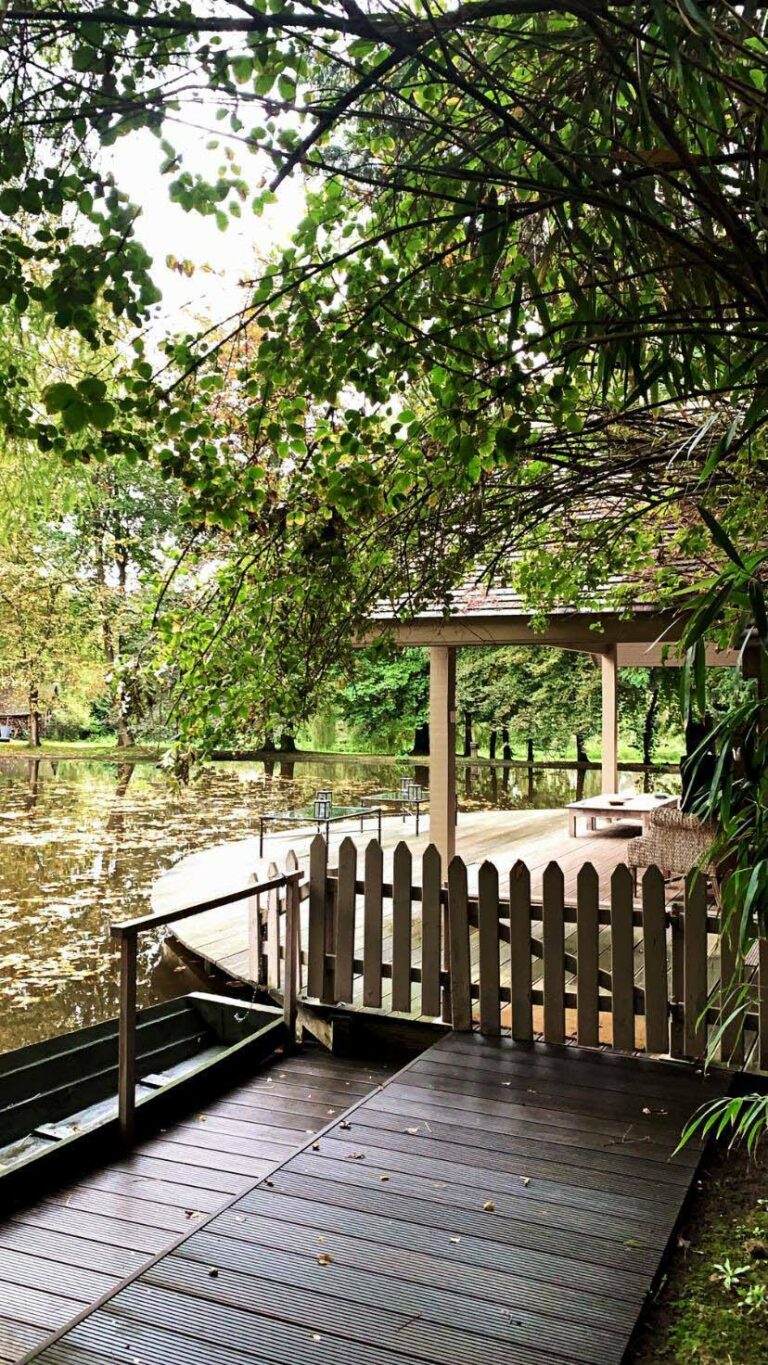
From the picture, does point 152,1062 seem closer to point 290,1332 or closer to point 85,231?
point 290,1332

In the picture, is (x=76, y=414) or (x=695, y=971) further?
(x=695, y=971)

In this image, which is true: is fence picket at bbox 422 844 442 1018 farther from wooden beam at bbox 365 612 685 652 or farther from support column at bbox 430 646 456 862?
support column at bbox 430 646 456 862

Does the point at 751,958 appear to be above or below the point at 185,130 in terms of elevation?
below

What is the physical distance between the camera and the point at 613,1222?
3127mm

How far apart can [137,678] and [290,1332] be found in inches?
127

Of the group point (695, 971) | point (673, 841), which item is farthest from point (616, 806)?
point (695, 971)

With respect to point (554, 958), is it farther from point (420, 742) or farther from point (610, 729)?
point (420, 742)

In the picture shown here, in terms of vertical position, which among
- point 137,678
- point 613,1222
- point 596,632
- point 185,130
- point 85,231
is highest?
point 85,231

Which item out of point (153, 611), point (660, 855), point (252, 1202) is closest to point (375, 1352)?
point (252, 1202)

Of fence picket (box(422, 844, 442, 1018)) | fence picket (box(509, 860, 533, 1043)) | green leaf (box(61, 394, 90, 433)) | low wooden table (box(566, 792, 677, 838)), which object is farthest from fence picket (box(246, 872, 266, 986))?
low wooden table (box(566, 792, 677, 838))

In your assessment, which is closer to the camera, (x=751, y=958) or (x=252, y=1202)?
(x=252, y=1202)

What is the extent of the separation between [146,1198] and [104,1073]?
59.7 inches

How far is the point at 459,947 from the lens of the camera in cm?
520

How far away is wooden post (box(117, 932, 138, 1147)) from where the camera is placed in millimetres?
4133
